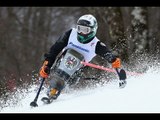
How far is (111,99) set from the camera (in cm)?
1102

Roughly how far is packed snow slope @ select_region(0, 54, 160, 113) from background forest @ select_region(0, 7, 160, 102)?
452 centimetres

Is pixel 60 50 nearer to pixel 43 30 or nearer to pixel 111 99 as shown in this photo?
pixel 111 99

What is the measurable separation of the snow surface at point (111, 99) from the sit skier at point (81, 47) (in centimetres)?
38

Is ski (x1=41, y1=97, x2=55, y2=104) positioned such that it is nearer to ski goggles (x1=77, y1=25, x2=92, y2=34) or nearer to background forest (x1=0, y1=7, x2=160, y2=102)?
ski goggles (x1=77, y1=25, x2=92, y2=34)

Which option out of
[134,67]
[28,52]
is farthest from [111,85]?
[28,52]

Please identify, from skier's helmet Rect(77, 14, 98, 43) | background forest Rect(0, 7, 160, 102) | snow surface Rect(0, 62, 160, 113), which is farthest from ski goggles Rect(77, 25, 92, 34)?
background forest Rect(0, 7, 160, 102)

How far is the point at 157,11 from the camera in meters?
34.6

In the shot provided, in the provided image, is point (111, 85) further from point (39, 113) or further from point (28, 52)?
point (28, 52)

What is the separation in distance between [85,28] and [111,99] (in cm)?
170

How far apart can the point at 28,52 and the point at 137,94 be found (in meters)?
21.1

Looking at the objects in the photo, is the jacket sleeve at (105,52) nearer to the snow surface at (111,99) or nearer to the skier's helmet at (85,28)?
the skier's helmet at (85,28)

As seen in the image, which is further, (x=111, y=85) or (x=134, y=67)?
(x=134, y=67)

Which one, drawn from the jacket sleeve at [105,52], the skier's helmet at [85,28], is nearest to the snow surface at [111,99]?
the jacket sleeve at [105,52]

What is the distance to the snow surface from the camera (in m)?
10.2
